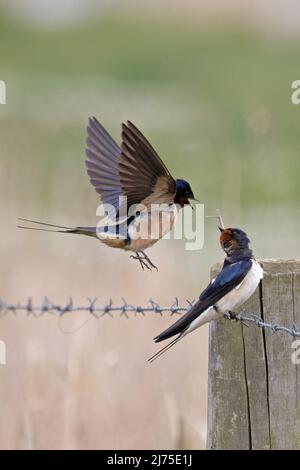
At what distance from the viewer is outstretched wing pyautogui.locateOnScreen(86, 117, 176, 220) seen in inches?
169

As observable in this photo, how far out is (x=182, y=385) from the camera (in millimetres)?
5402

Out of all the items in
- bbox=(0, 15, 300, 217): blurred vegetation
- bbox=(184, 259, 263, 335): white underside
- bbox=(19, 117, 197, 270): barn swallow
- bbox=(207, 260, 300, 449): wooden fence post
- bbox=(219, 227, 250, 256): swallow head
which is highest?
bbox=(0, 15, 300, 217): blurred vegetation

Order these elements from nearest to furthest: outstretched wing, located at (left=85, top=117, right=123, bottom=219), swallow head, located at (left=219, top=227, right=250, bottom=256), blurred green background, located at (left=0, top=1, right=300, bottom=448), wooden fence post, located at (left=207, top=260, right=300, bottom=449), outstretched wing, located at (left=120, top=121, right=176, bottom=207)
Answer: wooden fence post, located at (left=207, top=260, right=300, bottom=449)
swallow head, located at (left=219, top=227, right=250, bottom=256)
outstretched wing, located at (left=120, top=121, right=176, bottom=207)
outstretched wing, located at (left=85, top=117, right=123, bottom=219)
blurred green background, located at (left=0, top=1, right=300, bottom=448)

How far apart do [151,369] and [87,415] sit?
1.59 feet

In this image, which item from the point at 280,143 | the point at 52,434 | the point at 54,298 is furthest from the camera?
the point at 280,143

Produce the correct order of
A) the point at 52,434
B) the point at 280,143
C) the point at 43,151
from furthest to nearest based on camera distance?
1. the point at 280,143
2. the point at 43,151
3. the point at 52,434

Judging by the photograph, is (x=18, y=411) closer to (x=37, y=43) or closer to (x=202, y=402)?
(x=202, y=402)

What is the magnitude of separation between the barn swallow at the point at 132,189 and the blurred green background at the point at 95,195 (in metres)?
0.72

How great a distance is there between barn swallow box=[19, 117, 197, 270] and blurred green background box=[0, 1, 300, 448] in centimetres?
72

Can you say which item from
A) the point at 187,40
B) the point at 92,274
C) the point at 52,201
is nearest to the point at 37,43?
the point at 187,40

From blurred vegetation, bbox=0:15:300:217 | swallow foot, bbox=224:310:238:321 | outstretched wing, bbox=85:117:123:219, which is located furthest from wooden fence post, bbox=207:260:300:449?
blurred vegetation, bbox=0:15:300:217

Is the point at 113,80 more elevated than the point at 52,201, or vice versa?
the point at 113,80

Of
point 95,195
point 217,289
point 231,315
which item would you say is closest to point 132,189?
point 217,289

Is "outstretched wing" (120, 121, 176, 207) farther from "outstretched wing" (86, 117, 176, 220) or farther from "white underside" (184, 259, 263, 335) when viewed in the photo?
"white underside" (184, 259, 263, 335)
